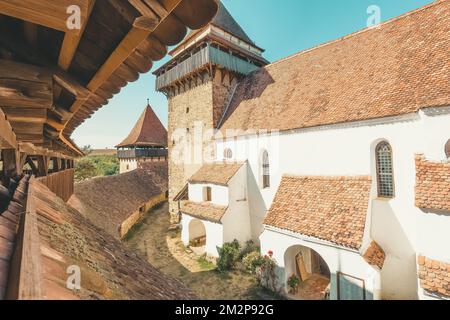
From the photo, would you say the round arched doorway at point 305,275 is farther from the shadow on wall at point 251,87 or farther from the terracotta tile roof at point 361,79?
the shadow on wall at point 251,87

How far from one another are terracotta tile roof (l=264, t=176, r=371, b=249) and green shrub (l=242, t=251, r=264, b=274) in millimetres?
2060

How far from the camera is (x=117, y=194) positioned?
19.5 m

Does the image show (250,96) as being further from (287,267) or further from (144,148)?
(144,148)

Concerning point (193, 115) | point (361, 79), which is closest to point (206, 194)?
point (193, 115)

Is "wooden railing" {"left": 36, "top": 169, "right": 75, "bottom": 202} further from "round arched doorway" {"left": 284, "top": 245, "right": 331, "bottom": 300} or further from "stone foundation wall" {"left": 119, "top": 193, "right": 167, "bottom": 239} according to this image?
"round arched doorway" {"left": 284, "top": 245, "right": 331, "bottom": 300}

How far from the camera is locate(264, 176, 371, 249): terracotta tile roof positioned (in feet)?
24.5

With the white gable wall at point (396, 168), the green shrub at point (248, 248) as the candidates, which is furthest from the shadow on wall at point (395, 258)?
the green shrub at point (248, 248)

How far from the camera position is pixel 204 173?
14227 millimetres

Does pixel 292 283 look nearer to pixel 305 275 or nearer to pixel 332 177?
pixel 305 275

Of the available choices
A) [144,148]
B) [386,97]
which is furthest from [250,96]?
[144,148]

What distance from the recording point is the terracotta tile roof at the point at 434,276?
6195 millimetres

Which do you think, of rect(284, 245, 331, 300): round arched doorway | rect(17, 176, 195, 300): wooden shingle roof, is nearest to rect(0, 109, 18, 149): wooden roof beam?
rect(17, 176, 195, 300): wooden shingle roof

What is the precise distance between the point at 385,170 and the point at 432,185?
1.72 m

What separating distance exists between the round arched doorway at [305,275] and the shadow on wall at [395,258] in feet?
6.96
